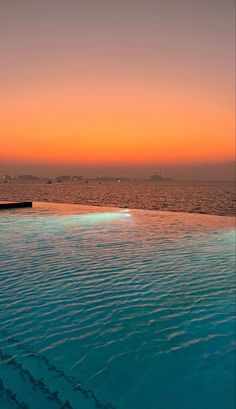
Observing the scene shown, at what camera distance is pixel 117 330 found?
20.6 ft

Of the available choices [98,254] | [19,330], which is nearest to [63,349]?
[19,330]

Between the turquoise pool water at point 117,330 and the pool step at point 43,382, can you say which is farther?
the turquoise pool water at point 117,330

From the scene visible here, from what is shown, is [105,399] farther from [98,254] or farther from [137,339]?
[98,254]

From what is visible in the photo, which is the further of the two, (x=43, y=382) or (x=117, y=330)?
(x=117, y=330)

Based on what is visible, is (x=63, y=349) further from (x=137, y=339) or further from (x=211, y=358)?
(x=211, y=358)

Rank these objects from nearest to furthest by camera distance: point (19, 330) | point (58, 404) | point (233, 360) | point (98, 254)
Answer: point (58, 404) → point (233, 360) → point (19, 330) → point (98, 254)

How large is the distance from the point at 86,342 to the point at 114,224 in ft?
51.7

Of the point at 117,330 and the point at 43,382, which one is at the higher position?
the point at 117,330

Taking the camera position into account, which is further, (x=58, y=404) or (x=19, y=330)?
(x=19, y=330)

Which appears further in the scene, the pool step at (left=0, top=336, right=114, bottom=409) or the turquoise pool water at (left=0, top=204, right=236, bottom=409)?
the turquoise pool water at (left=0, top=204, right=236, bottom=409)

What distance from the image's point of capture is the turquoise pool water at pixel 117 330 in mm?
4617

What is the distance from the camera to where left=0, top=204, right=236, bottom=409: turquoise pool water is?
15.1 feet

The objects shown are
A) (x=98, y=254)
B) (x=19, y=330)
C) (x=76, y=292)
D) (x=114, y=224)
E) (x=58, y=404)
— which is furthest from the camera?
(x=114, y=224)

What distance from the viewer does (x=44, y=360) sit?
5.33 m
